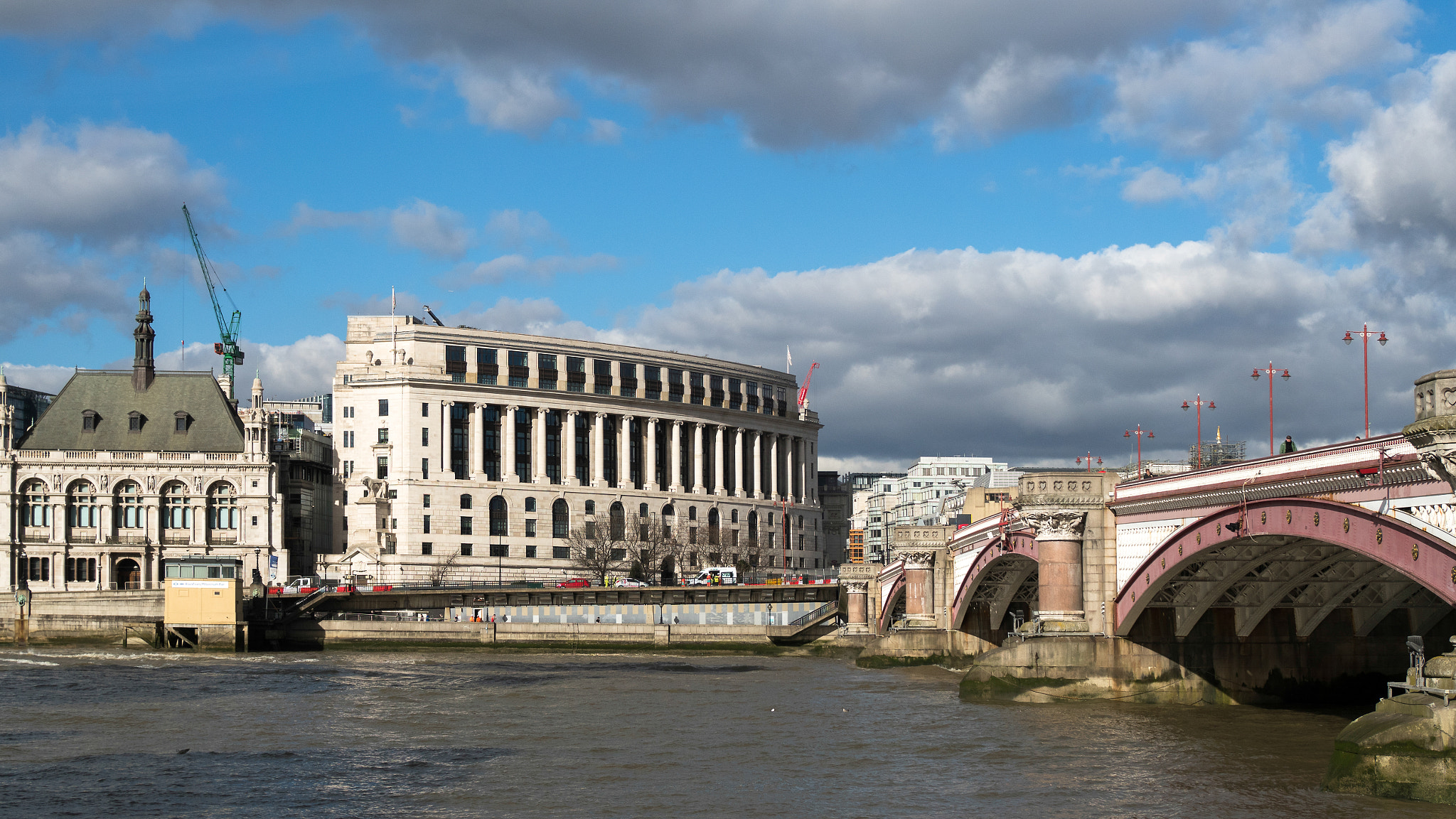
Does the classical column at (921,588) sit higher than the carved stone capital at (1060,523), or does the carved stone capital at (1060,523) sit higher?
the carved stone capital at (1060,523)

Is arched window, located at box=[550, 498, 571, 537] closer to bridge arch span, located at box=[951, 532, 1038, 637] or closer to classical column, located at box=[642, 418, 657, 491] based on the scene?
classical column, located at box=[642, 418, 657, 491]

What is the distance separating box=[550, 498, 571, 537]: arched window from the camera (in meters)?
179

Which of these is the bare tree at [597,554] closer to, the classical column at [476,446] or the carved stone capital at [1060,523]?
the classical column at [476,446]

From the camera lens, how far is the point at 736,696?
6988cm

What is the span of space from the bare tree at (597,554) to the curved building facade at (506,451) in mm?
1684

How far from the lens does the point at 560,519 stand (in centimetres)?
17988

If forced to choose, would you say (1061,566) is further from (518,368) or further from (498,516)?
(518,368)

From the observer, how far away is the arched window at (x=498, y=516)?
176m

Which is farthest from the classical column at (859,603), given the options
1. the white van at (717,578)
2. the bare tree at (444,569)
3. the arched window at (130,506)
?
the arched window at (130,506)

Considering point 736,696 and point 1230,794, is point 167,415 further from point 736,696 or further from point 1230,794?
point 1230,794

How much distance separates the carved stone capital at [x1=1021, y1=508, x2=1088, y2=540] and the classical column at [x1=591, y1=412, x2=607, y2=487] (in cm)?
12845

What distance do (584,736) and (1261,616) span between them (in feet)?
77.9

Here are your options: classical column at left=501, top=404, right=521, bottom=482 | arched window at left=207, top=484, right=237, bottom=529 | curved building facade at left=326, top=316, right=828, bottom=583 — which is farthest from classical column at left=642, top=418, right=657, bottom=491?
arched window at left=207, top=484, right=237, bottom=529

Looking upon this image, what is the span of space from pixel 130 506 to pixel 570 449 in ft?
164
